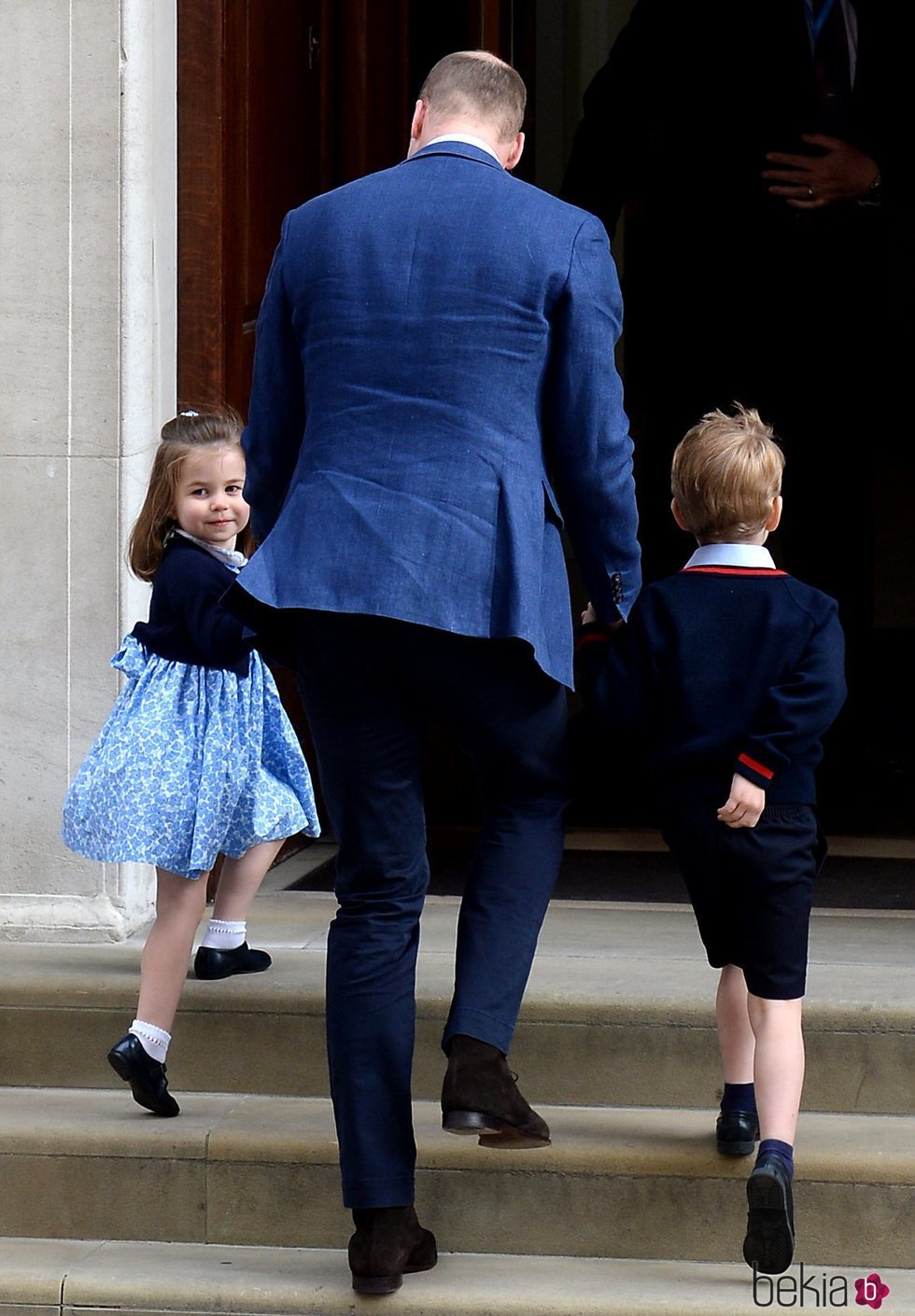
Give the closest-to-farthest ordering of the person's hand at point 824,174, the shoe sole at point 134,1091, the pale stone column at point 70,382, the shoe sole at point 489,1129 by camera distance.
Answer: the shoe sole at point 489,1129, the shoe sole at point 134,1091, the pale stone column at point 70,382, the person's hand at point 824,174

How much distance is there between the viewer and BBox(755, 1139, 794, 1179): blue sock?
9.59 ft

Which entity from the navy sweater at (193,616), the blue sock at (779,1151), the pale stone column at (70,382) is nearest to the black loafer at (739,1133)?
the blue sock at (779,1151)

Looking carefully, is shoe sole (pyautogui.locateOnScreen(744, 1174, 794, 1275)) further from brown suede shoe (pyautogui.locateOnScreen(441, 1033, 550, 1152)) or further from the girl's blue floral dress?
the girl's blue floral dress

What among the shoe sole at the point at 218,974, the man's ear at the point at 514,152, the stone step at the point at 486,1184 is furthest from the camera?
the shoe sole at the point at 218,974

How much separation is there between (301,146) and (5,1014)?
2.38 m

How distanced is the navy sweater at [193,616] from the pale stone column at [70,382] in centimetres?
60

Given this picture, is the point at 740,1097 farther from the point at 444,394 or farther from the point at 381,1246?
the point at 444,394

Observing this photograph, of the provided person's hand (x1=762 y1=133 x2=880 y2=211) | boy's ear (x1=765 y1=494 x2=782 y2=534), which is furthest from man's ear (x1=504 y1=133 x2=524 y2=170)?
person's hand (x1=762 y1=133 x2=880 y2=211)

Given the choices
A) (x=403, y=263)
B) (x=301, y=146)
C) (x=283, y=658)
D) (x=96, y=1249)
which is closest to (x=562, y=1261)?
(x=96, y=1249)

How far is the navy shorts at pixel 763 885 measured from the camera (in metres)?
3.01

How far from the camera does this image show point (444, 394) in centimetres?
284

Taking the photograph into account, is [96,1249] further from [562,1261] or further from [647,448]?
[647,448]

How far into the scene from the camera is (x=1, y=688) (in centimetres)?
419

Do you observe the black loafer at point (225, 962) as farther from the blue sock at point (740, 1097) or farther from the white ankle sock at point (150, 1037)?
the blue sock at point (740, 1097)
